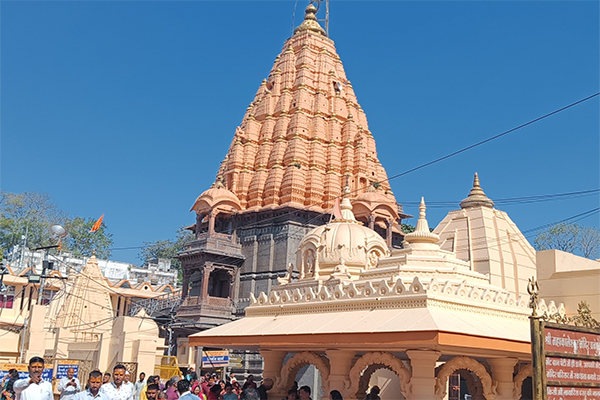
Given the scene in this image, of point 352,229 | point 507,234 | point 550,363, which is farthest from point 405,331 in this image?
point 507,234

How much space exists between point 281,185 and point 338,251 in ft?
47.1

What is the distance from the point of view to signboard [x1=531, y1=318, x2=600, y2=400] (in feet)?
20.3

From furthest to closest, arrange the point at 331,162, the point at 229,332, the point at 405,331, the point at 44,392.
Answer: the point at 331,162, the point at 229,332, the point at 405,331, the point at 44,392

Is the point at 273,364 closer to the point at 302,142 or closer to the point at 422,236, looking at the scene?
the point at 422,236

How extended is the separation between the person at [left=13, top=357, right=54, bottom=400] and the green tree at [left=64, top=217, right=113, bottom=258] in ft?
193

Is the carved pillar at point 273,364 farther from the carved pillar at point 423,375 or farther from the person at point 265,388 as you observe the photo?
the carved pillar at point 423,375

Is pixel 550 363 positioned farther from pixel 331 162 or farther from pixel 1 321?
pixel 1 321

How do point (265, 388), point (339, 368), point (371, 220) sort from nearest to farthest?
point (339, 368)
point (265, 388)
point (371, 220)

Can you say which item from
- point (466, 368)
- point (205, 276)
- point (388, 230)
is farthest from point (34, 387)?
point (388, 230)

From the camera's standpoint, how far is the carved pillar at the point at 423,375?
12445 mm

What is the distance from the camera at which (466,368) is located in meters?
13.3

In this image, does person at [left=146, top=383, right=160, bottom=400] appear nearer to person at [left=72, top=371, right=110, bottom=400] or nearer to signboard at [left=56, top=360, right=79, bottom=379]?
person at [left=72, top=371, right=110, bottom=400]

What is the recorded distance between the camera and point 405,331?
1159 centimetres

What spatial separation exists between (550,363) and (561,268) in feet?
36.6
